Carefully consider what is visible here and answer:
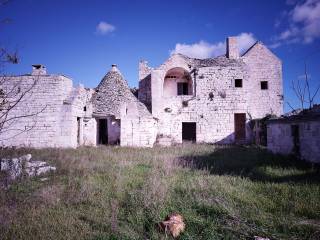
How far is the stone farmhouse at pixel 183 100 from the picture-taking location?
17.7 metres

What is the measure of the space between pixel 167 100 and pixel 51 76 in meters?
8.59

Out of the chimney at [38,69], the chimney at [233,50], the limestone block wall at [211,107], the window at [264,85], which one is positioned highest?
the chimney at [233,50]

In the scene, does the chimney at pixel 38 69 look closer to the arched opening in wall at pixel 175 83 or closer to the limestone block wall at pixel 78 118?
the limestone block wall at pixel 78 118

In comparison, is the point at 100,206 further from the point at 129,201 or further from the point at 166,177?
the point at 166,177

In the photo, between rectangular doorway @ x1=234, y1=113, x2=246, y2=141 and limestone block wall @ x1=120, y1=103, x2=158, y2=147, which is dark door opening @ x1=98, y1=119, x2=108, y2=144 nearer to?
limestone block wall @ x1=120, y1=103, x2=158, y2=147

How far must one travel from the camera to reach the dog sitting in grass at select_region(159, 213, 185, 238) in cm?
436

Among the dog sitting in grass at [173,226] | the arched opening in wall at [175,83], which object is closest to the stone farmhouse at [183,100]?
the arched opening in wall at [175,83]

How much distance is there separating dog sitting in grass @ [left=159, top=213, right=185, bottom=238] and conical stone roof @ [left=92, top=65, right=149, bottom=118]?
1340cm

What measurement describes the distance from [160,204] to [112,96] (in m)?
13.8

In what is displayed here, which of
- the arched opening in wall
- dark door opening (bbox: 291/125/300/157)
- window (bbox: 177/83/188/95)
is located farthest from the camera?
window (bbox: 177/83/188/95)

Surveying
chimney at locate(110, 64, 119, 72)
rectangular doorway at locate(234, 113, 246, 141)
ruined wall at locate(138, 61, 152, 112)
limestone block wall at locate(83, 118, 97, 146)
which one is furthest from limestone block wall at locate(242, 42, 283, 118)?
limestone block wall at locate(83, 118, 97, 146)

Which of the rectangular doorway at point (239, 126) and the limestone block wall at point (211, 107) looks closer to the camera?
the limestone block wall at point (211, 107)

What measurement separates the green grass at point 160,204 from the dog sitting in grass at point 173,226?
10cm

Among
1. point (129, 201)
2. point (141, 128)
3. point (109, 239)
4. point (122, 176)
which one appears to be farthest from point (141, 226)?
point (141, 128)
